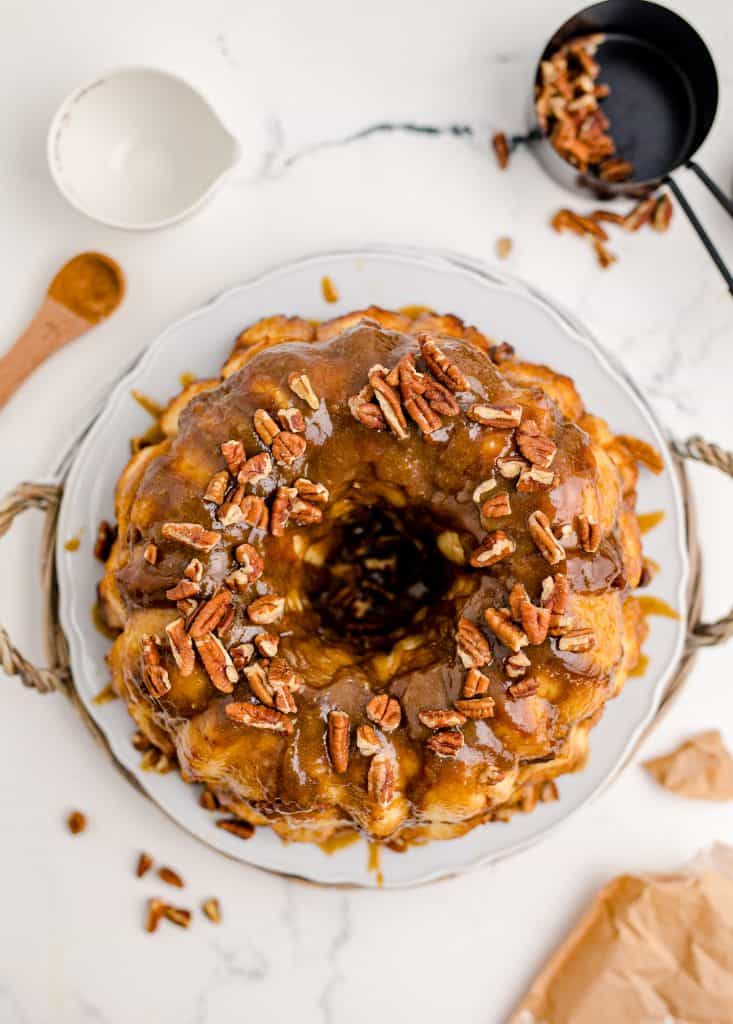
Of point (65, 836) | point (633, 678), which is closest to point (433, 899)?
point (633, 678)

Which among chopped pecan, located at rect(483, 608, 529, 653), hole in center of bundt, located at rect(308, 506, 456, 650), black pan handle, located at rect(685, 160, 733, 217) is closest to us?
chopped pecan, located at rect(483, 608, 529, 653)

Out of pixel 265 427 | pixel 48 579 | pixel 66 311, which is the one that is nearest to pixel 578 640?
pixel 265 427

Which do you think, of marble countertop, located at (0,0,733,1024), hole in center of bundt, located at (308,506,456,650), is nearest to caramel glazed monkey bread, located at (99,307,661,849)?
hole in center of bundt, located at (308,506,456,650)

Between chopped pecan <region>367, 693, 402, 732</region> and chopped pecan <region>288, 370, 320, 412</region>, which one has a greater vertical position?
chopped pecan <region>288, 370, 320, 412</region>

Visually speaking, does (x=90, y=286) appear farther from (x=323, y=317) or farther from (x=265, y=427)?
(x=265, y=427)

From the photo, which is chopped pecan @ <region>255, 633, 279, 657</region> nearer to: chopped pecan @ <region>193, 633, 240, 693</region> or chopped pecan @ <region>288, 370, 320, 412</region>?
chopped pecan @ <region>193, 633, 240, 693</region>

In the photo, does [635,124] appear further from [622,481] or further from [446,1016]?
[446,1016]
